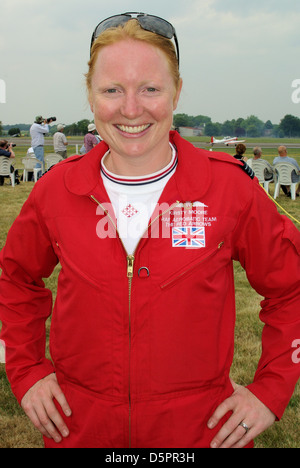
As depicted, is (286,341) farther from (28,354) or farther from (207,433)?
(28,354)

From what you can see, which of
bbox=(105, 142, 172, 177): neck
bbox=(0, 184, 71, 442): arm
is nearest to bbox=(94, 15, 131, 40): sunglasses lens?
bbox=(105, 142, 172, 177): neck

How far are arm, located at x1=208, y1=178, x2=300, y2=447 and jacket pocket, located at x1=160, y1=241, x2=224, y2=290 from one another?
104 mm

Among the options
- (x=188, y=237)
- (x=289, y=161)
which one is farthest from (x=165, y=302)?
(x=289, y=161)

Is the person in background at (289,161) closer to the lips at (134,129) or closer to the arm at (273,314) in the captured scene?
the arm at (273,314)

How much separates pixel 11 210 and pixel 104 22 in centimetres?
999

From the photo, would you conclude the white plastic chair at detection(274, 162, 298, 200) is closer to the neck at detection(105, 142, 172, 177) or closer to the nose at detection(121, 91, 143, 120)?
the neck at detection(105, 142, 172, 177)

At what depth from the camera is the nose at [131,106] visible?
1.52 metres

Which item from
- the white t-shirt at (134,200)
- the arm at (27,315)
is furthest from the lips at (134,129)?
the arm at (27,315)

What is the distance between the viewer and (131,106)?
1.52 metres

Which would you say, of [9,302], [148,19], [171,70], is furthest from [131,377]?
[148,19]

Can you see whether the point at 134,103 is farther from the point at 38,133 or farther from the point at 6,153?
the point at 6,153

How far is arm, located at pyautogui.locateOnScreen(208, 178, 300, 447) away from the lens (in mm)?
1548

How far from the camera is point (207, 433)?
1.56 m

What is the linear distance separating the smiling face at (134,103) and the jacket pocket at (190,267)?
36cm
